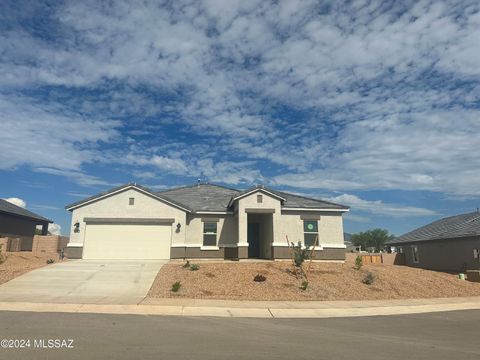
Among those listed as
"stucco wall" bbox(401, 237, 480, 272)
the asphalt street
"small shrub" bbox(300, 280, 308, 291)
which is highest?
"stucco wall" bbox(401, 237, 480, 272)

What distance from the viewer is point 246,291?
15.2m

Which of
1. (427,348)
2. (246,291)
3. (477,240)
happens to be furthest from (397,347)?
(477,240)

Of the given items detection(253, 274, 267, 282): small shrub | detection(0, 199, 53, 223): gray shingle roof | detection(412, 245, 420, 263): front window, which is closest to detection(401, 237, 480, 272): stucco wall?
detection(412, 245, 420, 263): front window

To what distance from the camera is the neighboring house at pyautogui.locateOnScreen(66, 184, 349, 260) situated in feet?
77.5

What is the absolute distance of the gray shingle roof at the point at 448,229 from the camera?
2805 cm

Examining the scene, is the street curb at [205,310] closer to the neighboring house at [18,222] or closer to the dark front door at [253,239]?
the dark front door at [253,239]

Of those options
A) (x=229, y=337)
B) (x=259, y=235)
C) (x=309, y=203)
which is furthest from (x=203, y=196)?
(x=229, y=337)

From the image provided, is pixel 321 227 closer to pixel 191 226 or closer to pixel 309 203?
pixel 309 203

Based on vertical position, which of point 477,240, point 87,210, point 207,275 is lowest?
point 207,275

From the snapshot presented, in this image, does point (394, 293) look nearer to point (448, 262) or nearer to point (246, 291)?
point (246, 291)

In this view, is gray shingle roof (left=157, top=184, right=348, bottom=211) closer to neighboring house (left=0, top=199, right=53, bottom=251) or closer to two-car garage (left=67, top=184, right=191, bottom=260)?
two-car garage (left=67, top=184, right=191, bottom=260)

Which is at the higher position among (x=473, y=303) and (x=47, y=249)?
(x=47, y=249)

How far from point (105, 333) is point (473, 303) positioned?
14027 millimetres

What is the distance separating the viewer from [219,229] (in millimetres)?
25875
